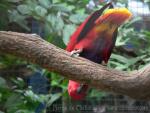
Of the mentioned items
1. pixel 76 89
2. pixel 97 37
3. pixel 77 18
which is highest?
pixel 77 18

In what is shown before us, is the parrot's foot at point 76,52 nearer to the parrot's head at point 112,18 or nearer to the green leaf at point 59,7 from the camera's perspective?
the parrot's head at point 112,18

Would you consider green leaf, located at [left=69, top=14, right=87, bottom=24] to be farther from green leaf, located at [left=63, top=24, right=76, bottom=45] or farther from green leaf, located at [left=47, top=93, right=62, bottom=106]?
green leaf, located at [left=47, top=93, right=62, bottom=106]

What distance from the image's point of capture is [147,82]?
70cm

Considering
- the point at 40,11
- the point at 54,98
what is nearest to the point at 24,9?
the point at 40,11

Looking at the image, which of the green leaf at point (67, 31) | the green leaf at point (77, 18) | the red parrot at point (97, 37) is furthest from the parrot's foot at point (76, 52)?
the green leaf at point (77, 18)

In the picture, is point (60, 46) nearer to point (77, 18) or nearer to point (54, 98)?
point (77, 18)

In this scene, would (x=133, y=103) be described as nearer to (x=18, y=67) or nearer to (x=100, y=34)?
(x=18, y=67)

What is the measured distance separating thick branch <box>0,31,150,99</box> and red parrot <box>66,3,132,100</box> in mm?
110

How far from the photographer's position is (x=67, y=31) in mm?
978

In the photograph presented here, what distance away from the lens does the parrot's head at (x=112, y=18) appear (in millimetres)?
827

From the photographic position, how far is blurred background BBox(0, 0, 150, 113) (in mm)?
1017

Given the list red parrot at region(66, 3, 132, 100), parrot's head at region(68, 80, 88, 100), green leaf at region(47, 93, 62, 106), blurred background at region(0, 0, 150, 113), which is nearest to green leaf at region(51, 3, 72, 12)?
blurred background at region(0, 0, 150, 113)

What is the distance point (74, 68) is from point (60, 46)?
299 mm

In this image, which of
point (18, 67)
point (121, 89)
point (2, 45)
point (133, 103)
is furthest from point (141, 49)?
point (2, 45)
